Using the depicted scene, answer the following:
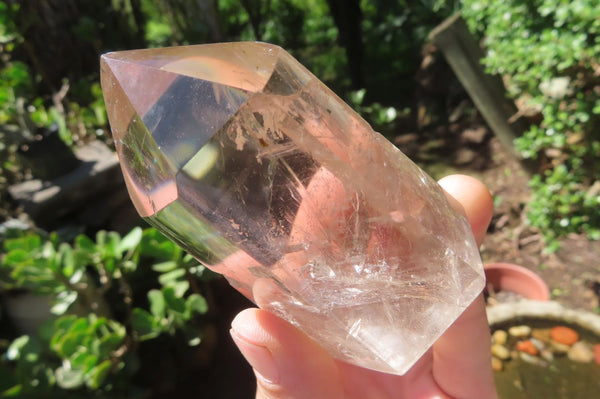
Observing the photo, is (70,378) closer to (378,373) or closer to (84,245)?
(84,245)

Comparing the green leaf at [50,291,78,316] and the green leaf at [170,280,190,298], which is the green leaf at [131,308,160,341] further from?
the green leaf at [50,291,78,316]

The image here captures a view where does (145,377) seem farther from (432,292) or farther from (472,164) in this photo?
(472,164)

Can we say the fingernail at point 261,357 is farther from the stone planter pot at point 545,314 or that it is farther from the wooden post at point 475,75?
the wooden post at point 475,75

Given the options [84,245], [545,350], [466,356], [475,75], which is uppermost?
[84,245]

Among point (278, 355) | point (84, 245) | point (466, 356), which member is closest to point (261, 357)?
point (278, 355)

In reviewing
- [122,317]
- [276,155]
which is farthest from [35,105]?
[276,155]
